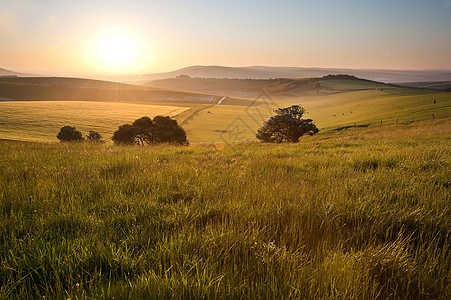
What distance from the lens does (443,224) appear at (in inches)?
117

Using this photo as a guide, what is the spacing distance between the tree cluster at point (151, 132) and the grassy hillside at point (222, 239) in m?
30.2

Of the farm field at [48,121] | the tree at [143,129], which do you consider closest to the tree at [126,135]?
the tree at [143,129]

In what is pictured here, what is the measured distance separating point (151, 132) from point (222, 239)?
35.4 metres

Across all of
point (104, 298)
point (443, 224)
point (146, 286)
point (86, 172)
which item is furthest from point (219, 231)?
point (86, 172)

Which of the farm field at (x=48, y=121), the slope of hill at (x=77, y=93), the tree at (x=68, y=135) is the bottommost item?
the tree at (x=68, y=135)

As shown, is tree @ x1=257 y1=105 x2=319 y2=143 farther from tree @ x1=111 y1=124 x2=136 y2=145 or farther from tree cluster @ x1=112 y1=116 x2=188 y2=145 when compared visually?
tree @ x1=111 y1=124 x2=136 y2=145

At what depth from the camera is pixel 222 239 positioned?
98.3 inches

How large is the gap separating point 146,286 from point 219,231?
0.98 m

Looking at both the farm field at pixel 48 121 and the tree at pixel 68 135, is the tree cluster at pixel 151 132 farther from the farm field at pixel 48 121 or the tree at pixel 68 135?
the farm field at pixel 48 121

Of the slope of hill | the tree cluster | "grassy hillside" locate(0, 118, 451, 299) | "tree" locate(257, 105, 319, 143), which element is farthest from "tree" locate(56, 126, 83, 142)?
the slope of hill

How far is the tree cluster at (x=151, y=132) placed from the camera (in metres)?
34.2

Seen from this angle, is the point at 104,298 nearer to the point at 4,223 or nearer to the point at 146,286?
the point at 146,286

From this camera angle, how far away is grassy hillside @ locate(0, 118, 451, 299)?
1.89 meters

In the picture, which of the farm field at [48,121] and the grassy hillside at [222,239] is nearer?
the grassy hillside at [222,239]
